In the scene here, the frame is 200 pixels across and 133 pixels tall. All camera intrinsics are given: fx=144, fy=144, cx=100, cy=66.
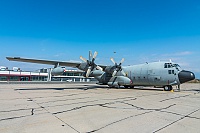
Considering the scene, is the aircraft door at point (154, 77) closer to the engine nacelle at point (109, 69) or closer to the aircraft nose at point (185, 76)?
the aircraft nose at point (185, 76)

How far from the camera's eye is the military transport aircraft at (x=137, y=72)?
1711 centimetres

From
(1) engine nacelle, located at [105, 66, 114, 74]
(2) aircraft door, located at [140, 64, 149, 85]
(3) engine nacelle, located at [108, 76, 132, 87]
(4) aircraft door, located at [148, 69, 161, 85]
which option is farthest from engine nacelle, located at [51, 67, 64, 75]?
(4) aircraft door, located at [148, 69, 161, 85]

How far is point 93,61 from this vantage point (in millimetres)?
21125

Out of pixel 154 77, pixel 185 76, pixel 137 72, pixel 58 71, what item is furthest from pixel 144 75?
pixel 58 71

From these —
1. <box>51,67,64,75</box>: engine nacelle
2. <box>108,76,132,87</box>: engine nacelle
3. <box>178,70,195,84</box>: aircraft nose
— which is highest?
<box>51,67,64,75</box>: engine nacelle

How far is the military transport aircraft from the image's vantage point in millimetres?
17109

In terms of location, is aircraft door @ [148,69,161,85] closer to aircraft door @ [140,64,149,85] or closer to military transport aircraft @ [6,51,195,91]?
military transport aircraft @ [6,51,195,91]

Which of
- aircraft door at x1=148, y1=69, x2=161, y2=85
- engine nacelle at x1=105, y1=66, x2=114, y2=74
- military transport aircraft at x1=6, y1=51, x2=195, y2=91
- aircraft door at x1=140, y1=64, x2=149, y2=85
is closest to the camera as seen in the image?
military transport aircraft at x1=6, y1=51, x2=195, y2=91

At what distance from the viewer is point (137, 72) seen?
2078 centimetres

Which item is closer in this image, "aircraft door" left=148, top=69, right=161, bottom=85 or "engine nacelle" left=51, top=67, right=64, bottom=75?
"aircraft door" left=148, top=69, right=161, bottom=85

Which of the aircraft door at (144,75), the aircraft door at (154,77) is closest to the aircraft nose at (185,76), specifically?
the aircraft door at (154,77)

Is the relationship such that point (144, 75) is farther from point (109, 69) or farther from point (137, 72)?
point (109, 69)

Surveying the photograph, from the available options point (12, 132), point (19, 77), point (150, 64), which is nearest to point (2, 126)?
point (12, 132)

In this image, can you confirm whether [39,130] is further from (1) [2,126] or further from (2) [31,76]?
(2) [31,76]
